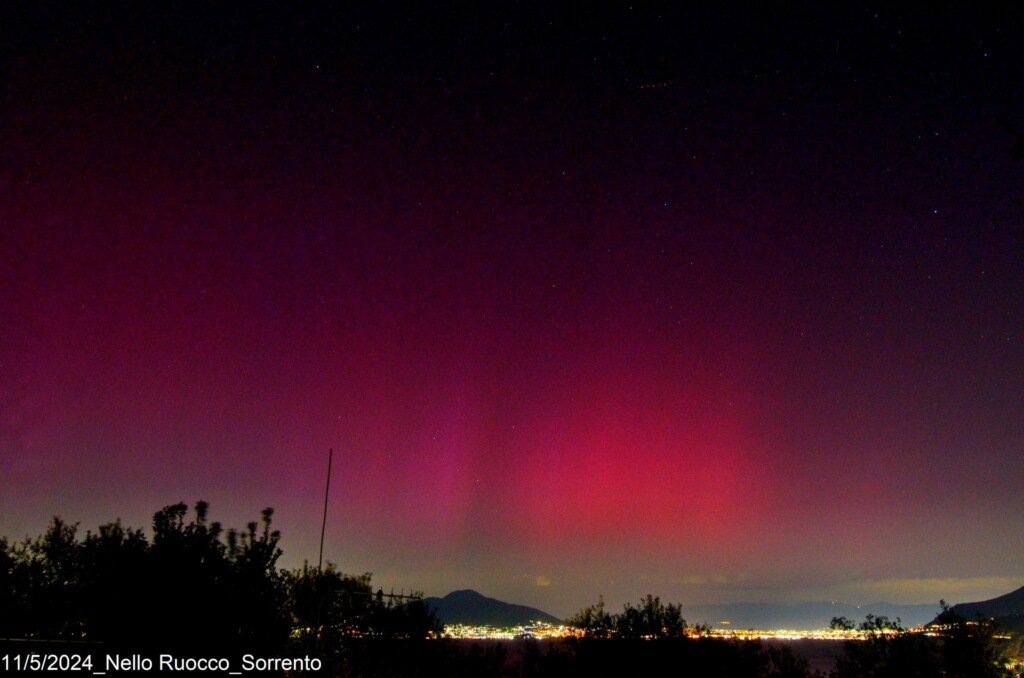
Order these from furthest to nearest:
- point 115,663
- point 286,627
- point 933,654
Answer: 1. point 933,654
2. point 286,627
3. point 115,663

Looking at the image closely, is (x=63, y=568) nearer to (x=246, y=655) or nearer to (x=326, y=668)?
(x=326, y=668)

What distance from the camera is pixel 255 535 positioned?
56.1ft

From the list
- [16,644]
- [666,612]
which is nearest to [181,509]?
[16,644]

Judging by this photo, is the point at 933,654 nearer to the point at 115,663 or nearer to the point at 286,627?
the point at 286,627

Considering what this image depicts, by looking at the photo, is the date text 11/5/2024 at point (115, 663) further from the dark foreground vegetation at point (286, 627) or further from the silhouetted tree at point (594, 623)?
the silhouetted tree at point (594, 623)

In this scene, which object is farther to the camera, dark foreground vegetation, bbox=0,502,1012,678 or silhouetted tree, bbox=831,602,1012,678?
silhouetted tree, bbox=831,602,1012,678

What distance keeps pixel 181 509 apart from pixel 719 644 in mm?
26791

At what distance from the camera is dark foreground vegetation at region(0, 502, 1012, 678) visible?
1321 centimetres

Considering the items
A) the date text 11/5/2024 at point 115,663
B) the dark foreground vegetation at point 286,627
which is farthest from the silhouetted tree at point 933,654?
the date text 11/5/2024 at point 115,663

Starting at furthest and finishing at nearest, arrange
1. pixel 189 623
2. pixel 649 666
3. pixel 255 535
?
pixel 649 666 → pixel 255 535 → pixel 189 623

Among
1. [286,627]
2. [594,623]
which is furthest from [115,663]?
[594,623]

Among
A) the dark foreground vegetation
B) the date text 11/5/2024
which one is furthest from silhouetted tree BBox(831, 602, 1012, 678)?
the date text 11/5/2024

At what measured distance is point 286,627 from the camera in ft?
59.4

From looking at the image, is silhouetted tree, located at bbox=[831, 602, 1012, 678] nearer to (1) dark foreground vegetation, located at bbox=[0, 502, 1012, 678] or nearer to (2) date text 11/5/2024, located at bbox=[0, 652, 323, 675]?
(1) dark foreground vegetation, located at bbox=[0, 502, 1012, 678]
